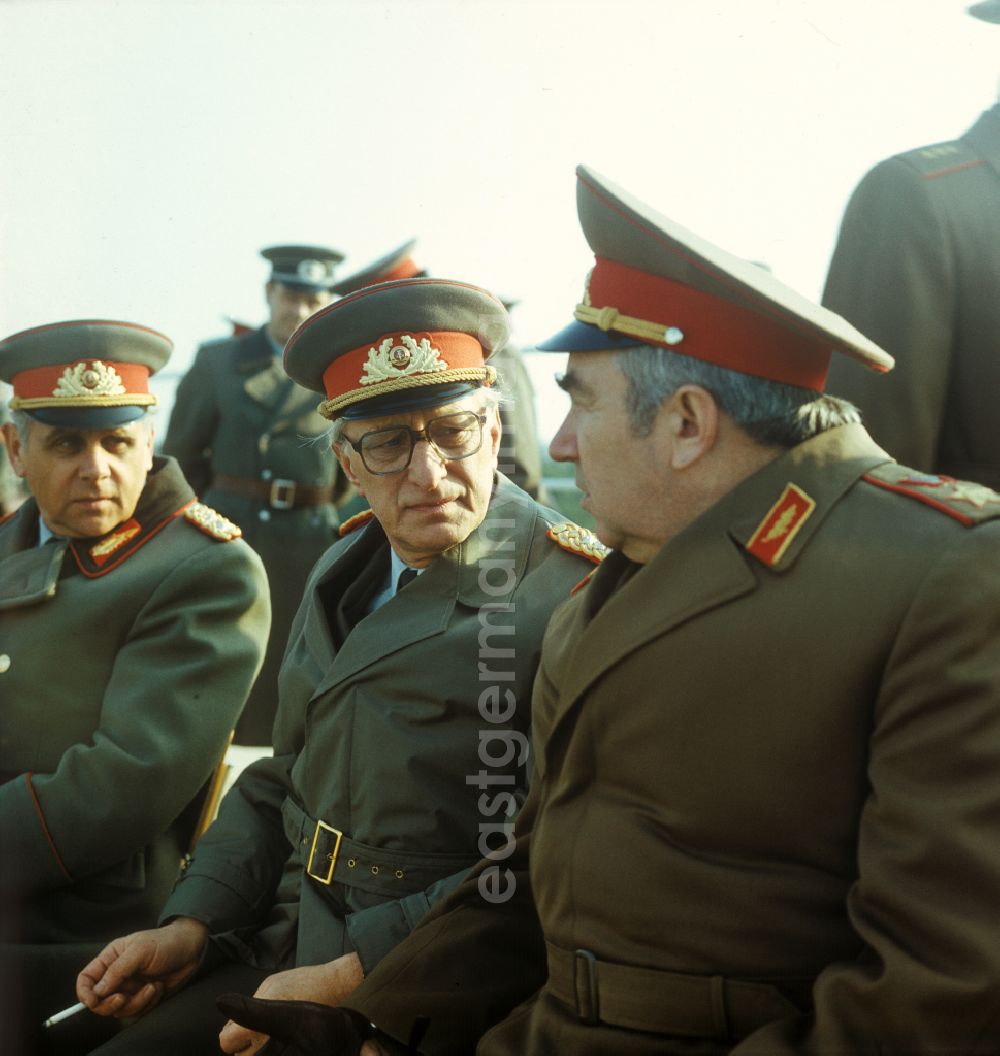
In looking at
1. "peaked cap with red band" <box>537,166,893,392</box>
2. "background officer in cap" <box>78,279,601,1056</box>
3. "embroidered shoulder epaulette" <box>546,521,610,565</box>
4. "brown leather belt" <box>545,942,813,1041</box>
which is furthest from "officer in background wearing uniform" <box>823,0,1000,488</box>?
"brown leather belt" <box>545,942,813,1041</box>

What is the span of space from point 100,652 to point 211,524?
42cm

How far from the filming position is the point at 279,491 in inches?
239

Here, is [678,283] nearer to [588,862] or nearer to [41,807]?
[588,862]

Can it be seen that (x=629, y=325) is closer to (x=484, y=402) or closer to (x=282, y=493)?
(x=484, y=402)

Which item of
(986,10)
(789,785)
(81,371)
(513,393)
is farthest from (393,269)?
(789,785)

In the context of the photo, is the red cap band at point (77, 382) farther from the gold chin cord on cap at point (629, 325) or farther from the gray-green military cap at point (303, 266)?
the gray-green military cap at point (303, 266)

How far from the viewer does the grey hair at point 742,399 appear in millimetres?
1727

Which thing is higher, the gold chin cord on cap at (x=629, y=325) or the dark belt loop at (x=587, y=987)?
the gold chin cord on cap at (x=629, y=325)

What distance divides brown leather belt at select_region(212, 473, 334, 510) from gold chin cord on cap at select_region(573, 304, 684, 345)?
14.3ft

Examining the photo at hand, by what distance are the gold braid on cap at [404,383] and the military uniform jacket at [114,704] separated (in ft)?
2.07

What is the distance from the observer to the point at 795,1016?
154cm

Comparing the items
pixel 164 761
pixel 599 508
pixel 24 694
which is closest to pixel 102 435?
pixel 24 694

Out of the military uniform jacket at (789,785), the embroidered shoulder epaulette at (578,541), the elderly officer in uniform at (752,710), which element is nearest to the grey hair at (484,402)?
the embroidered shoulder epaulette at (578,541)

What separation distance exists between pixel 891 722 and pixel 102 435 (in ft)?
7.69
